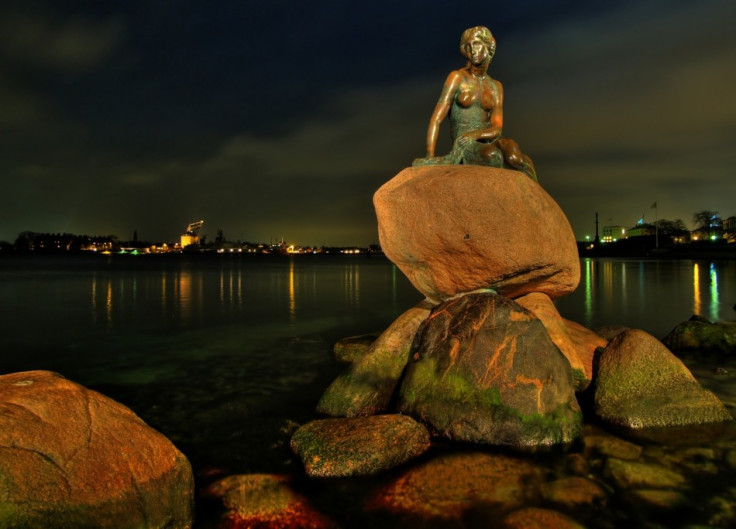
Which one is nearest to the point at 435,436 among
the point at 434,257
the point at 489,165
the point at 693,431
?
the point at 434,257

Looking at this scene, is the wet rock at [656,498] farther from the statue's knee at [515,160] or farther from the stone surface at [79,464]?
the statue's knee at [515,160]

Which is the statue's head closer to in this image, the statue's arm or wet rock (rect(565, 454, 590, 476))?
the statue's arm

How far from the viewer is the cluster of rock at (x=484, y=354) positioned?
232 inches

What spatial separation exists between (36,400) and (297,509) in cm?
250

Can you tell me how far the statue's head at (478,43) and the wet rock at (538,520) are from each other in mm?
6712

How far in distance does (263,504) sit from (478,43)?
7395 millimetres

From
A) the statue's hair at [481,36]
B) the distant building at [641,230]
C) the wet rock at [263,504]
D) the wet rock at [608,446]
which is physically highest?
the distant building at [641,230]

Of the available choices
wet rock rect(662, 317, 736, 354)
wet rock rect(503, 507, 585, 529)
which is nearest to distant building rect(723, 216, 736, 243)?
wet rock rect(662, 317, 736, 354)

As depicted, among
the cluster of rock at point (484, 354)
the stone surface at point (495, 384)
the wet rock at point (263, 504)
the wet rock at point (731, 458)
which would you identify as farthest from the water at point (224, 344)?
the stone surface at point (495, 384)

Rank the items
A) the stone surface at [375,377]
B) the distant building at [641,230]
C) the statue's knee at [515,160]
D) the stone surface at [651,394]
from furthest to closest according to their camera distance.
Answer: the distant building at [641,230] → the statue's knee at [515,160] → the stone surface at [375,377] → the stone surface at [651,394]

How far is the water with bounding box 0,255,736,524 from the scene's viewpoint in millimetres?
7199

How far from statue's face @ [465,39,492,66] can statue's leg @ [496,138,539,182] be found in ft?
4.98

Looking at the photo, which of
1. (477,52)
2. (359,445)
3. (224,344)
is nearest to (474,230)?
(477,52)

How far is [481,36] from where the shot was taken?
7.97m
